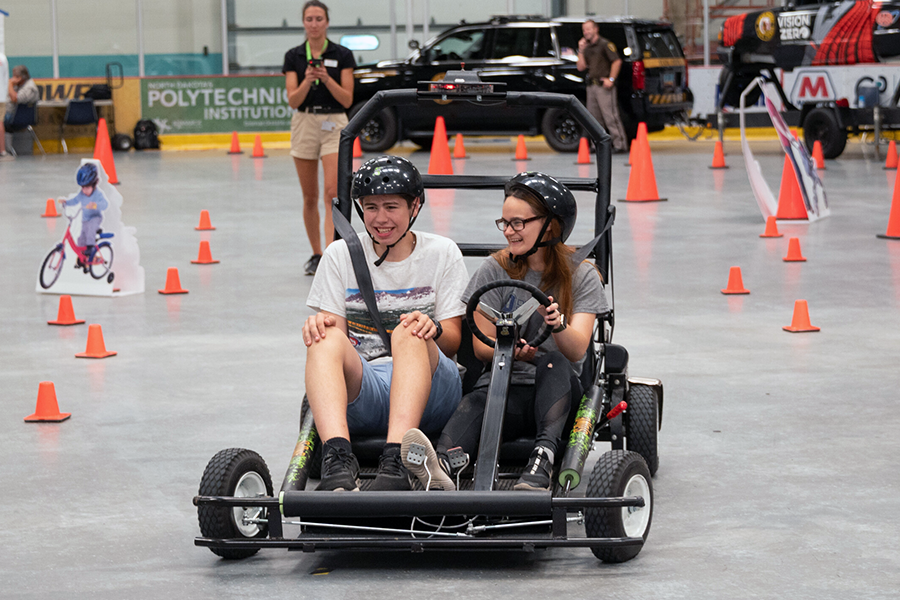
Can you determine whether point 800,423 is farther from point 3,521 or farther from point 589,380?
point 3,521

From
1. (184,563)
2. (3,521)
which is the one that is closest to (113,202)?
(3,521)

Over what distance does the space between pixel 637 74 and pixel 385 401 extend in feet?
50.6

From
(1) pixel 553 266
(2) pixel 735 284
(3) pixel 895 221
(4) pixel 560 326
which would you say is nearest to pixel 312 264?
(2) pixel 735 284

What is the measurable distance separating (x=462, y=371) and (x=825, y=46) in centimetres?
1504

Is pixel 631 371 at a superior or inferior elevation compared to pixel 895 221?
inferior

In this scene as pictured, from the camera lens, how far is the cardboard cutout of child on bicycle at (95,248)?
338 inches

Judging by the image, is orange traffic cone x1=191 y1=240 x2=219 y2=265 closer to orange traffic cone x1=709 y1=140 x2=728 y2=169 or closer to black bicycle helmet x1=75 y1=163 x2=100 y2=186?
black bicycle helmet x1=75 y1=163 x2=100 y2=186

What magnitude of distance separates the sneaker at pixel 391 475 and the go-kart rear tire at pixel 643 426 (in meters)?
1.09

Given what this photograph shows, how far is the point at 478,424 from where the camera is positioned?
4.08 m

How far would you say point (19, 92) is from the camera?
20.9 m

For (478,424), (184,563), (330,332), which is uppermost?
(330,332)

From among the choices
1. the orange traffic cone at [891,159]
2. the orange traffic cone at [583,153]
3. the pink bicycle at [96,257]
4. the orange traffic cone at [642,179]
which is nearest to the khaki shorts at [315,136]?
the pink bicycle at [96,257]

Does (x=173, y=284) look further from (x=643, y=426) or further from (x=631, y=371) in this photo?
(x=643, y=426)

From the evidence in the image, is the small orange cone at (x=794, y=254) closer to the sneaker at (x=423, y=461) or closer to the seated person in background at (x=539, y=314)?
the seated person in background at (x=539, y=314)
